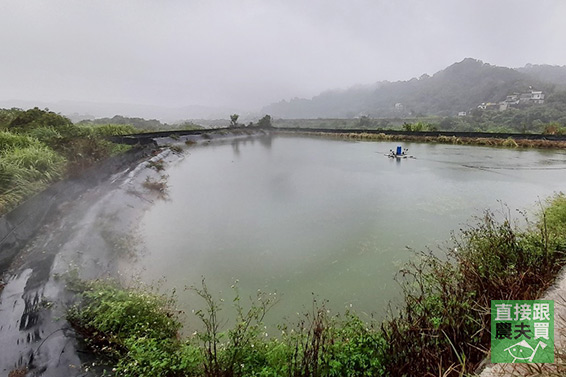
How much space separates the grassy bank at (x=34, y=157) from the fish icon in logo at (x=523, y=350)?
5.34 m

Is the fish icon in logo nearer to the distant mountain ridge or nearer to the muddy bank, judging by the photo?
the muddy bank

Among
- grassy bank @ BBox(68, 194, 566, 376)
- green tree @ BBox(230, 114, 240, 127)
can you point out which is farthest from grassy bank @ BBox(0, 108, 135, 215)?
green tree @ BBox(230, 114, 240, 127)

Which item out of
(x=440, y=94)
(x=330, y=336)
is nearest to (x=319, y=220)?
(x=330, y=336)

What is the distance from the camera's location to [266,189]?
21.3 ft

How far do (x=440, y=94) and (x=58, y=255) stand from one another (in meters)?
75.5

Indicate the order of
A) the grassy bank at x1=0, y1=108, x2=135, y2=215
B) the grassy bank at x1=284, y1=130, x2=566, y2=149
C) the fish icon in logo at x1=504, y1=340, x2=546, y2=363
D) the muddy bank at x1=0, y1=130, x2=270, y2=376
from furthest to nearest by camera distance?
the grassy bank at x1=284, y1=130, x2=566, y2=149, the grassy bank at x1=0, y1=108, x2=135, y2=215, the muddy bank at x1=0, y1=130, x2=270, y2=376, the fish icon in logo at x1=504, y1=340, x2=546, y2=363

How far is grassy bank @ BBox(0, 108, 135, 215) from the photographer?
389cm

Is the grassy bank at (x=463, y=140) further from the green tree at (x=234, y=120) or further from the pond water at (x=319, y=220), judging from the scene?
the green tree at (x=234, y=120)

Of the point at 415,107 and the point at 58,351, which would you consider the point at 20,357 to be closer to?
the point at 58,351

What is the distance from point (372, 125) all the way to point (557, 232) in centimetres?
2297

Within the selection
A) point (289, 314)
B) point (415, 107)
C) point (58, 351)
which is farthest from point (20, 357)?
point (415, 107)

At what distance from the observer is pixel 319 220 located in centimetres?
454

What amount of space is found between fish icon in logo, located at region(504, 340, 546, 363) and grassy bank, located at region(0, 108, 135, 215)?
534 cm

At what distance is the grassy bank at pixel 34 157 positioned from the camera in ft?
12.8
